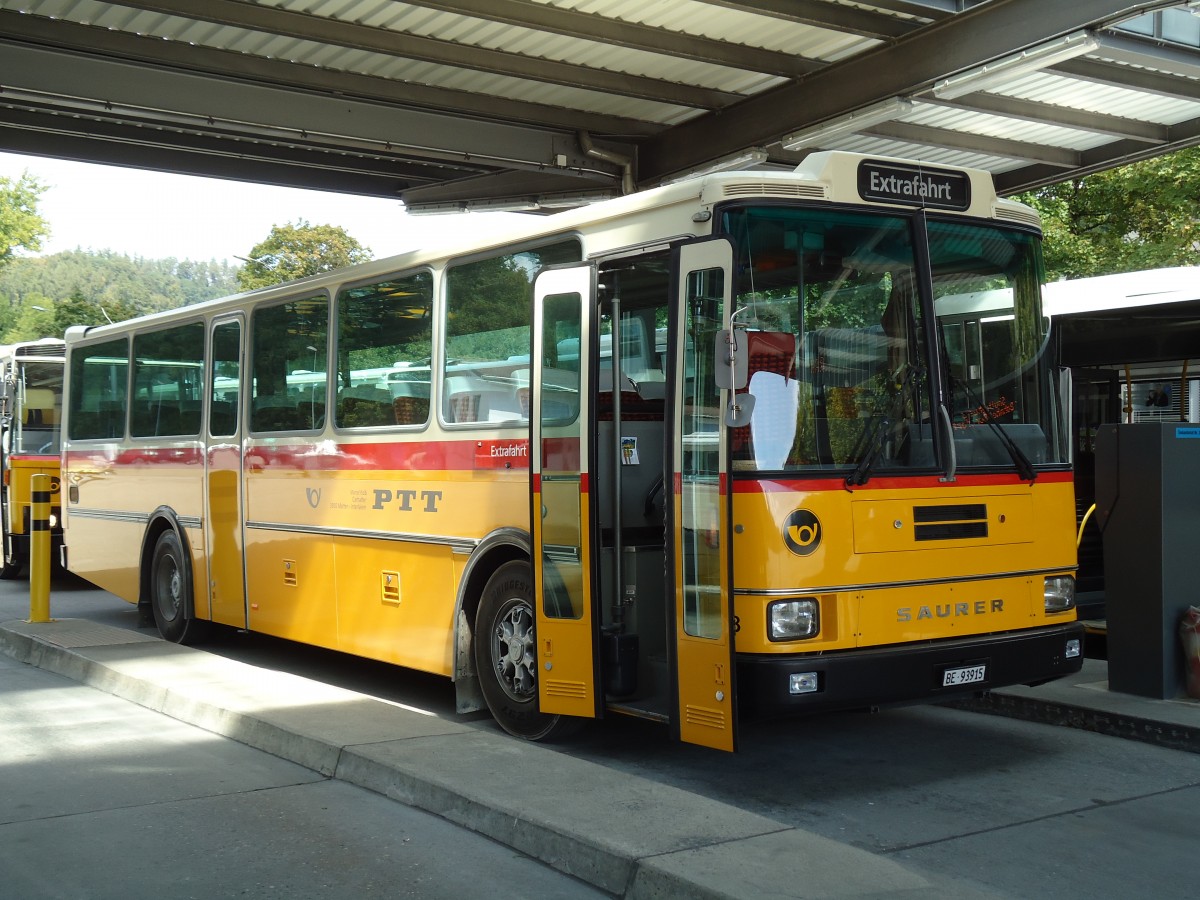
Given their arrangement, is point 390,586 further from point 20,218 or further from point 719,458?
point 20,218

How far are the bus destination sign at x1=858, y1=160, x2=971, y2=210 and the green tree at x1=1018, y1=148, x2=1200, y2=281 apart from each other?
17.6m

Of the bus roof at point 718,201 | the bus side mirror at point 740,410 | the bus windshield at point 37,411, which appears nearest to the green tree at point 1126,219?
the bus windshield at point 37,411

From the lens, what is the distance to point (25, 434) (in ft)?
59.7

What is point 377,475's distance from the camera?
9.20 m

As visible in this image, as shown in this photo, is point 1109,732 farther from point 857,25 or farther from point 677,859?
point 857,25

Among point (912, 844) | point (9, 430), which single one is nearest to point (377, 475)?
point (912, 844)

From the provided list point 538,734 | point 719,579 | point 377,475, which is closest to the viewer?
point 719,579

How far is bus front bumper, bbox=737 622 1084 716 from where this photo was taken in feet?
20.5

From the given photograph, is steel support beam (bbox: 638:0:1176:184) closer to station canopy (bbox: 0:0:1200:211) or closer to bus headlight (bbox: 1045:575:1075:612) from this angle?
station canopy (bbox: 0:0:1200:211)

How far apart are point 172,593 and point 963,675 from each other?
26.0ft

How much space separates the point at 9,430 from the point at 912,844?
15574 mm

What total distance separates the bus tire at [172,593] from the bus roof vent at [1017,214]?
24.8ft

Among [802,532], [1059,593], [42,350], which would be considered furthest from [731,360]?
[42,350]

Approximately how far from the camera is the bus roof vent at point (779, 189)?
256 inches
